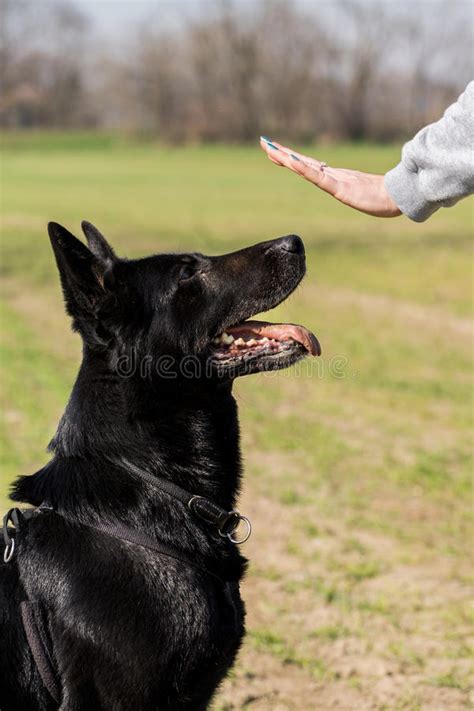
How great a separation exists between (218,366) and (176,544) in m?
0.63

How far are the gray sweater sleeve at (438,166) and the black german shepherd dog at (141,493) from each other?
2.00 ft

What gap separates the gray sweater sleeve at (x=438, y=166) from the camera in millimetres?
2461

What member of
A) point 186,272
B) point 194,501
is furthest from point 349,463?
point 194,501

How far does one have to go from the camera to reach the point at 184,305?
10.1 ft

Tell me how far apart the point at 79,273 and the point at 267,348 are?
2.35 feet

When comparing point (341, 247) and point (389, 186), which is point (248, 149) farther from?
point (389, 186)

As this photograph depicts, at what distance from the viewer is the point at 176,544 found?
2789 millimetres

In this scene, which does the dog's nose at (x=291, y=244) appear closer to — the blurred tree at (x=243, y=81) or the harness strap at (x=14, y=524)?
the harness strap at (x=14, y=524)

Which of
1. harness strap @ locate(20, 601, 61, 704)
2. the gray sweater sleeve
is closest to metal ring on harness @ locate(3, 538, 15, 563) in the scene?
harness strap @ locate(20, 601, 61, 704)

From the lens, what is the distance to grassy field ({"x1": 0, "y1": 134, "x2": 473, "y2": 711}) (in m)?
3.98

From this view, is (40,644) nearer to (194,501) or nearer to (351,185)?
(194,501)

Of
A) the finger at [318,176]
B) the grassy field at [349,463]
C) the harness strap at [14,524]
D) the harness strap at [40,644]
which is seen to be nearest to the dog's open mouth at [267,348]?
the grassy field at [349,463]

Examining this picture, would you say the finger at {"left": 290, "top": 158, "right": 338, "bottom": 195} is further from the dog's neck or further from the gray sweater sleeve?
the dog's neck

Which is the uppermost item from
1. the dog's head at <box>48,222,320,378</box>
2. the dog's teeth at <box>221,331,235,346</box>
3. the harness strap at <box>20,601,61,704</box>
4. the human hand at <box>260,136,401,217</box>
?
the human hand at <box>260,136,401,217</box>
